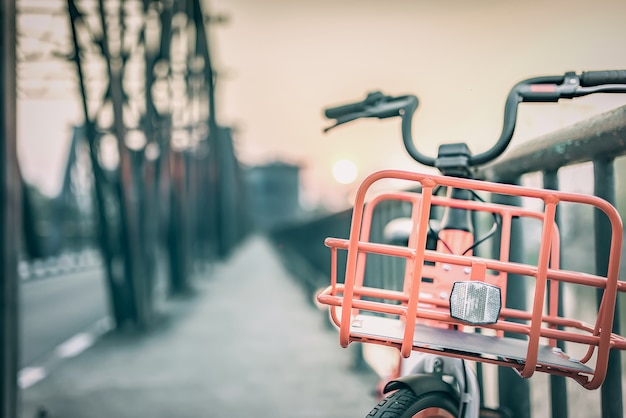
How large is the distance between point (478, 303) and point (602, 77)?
56 cm

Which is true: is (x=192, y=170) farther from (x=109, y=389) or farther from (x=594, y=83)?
(x=594, y=83)

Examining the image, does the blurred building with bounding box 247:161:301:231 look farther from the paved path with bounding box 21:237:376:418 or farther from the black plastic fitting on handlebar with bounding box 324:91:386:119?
the black plastic fitting on handlebar with bounding box 324:91:386:119

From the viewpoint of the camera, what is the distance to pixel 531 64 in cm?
194

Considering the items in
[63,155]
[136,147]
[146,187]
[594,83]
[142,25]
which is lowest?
[63,155]

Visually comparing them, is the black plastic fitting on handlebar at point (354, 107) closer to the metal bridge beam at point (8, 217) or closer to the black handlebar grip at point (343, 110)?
the black handlebar grip at point (343, 110)

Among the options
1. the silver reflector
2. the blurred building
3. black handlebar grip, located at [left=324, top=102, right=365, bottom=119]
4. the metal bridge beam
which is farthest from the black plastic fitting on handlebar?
the blurred building

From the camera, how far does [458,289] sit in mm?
1174

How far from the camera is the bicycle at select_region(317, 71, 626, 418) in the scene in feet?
3.78

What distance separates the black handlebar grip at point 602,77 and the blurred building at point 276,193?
10054 cm

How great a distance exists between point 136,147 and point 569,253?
4903 millimetres

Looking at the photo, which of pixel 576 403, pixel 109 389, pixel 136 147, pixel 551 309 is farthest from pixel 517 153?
pixel 136 147

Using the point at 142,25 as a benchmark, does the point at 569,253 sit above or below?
below

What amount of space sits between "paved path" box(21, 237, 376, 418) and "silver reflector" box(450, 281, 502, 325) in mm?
2059

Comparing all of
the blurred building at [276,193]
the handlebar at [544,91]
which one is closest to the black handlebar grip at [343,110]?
the handlebar at [544,91]
